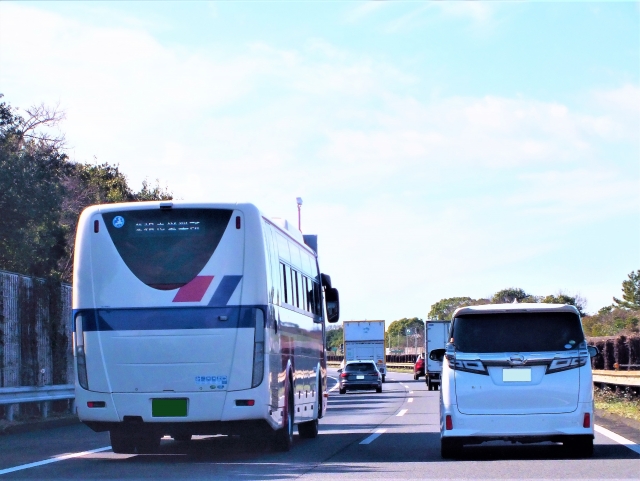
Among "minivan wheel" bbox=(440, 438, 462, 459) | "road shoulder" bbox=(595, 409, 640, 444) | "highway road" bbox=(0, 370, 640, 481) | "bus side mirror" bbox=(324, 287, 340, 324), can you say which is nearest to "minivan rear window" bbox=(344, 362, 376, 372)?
"road shoulder" bbox=(595, 409, 640, 444)

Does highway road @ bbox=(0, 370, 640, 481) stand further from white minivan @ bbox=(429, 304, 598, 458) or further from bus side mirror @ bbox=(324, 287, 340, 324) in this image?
bus side mirror @ bbox=(324, 287, 340, 324)

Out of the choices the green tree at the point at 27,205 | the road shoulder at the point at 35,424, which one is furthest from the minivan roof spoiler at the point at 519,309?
the green tree at the point at 27,205

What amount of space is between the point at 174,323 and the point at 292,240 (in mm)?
3769

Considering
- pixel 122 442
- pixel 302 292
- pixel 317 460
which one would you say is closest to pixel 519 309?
pixel 317 460

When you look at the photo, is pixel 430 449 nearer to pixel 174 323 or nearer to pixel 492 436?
pixel 492 436

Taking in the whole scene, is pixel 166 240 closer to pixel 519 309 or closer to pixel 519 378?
pixel 519 309

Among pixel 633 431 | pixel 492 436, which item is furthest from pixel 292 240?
pixel 633 431

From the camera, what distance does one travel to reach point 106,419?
41.7 feet

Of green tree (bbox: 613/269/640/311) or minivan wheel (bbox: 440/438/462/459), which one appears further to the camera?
green tree (bbox: 613/269/640/311)

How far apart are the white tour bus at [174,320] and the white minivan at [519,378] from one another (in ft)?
7.90

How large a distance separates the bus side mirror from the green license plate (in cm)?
748

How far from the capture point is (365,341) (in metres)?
57.9

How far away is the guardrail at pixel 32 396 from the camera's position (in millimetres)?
20422

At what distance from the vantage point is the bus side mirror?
65.4ft
